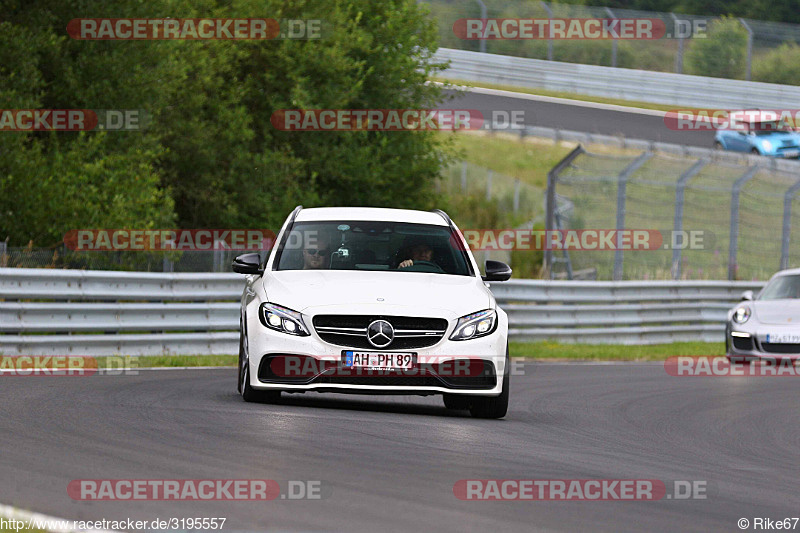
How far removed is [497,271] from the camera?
1098 cm

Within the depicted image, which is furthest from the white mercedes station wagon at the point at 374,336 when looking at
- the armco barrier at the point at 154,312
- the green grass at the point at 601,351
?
the green grass at the point at 601,351

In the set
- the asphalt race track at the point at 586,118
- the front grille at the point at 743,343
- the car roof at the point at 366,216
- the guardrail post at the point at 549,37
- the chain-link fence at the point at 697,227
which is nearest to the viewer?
the car roof at the point at 366,216

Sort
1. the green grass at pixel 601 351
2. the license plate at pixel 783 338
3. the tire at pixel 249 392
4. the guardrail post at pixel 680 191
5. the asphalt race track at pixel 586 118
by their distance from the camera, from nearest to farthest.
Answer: the tire at pixel 249 392, the license plate at pixel 783 338, the green grass at pixel 601 351, the guardrail post at pixel 680 191, the asphalt race track at pixel 586 118

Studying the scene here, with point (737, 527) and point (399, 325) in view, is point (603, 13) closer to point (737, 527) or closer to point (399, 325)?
point (399, 325)

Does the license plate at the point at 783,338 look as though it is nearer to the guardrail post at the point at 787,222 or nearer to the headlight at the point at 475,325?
the guardrail post at the point at 787,222

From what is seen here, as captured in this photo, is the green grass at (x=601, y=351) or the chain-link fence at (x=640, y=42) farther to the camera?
the chain-link fence at (x=640, y=42)

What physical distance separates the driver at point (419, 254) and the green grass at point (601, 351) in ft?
27.5

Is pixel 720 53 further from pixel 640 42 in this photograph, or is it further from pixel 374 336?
pixel 374 336

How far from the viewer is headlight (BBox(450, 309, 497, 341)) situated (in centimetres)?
Result: 998

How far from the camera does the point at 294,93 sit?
2628 centimetres

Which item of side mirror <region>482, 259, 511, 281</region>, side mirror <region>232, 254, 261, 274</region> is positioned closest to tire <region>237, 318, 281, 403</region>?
side mirror <region>232, 254, 261, 274</region>

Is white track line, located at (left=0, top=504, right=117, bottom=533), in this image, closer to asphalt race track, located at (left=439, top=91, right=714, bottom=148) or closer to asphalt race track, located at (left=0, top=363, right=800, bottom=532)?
asphalt race track, located at (left=0, top=363, right=800, bottom=532)

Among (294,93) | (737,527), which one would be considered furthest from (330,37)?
(737,527)

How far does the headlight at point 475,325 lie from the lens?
998cm
